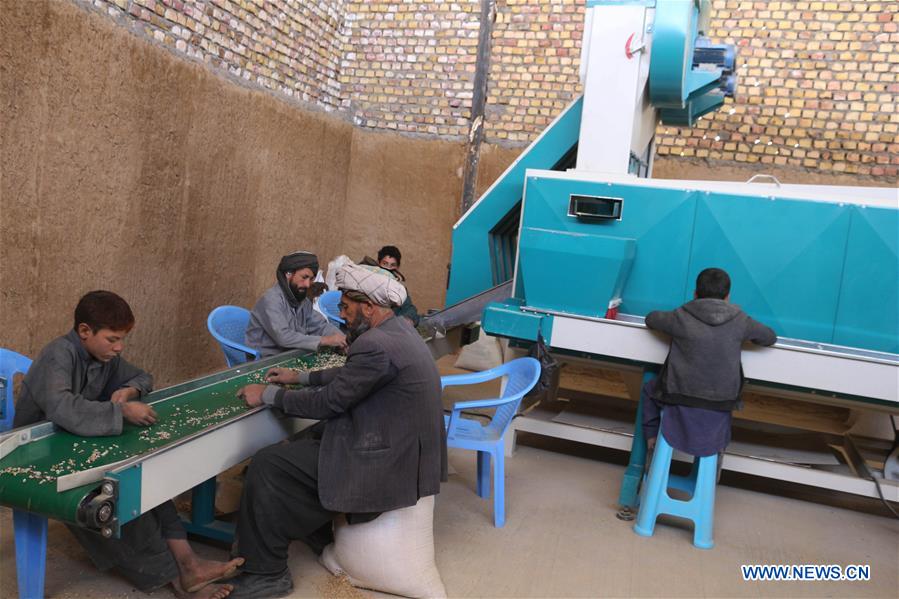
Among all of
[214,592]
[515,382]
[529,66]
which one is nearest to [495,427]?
[515,382]

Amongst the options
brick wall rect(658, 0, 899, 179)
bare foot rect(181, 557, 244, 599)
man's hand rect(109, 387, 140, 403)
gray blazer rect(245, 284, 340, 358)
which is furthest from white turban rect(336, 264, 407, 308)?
brick wall rect(658, 0, 899, 179)

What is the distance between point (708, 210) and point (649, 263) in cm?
45

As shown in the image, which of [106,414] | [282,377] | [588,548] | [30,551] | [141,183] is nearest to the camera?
[30,551]

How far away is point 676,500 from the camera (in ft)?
11.7

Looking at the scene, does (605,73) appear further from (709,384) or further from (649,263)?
(709,384)

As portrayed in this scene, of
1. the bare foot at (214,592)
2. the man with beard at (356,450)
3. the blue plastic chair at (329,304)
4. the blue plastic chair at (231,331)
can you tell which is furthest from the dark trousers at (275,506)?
the blue plastic chair at (329,304)

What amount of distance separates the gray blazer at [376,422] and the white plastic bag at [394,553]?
5.0 inches

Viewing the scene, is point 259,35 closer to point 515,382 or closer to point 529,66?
point 529,66

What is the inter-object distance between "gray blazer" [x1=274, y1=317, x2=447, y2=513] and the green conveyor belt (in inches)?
14.6

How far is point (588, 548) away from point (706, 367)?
1069 mm

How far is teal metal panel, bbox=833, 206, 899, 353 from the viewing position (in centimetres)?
374

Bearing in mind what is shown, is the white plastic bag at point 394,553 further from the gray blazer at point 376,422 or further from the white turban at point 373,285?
the white turban at point 373,285

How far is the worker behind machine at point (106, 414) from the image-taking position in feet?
7.78

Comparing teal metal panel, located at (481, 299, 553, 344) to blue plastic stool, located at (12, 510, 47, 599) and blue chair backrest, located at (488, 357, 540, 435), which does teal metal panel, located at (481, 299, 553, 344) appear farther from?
blue plastic stool, located at (12, 510, 47, 599)
